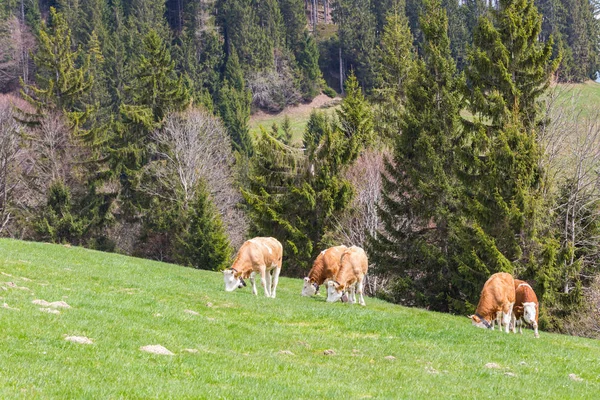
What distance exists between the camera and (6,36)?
10388 cm

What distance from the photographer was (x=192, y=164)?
57000 mm

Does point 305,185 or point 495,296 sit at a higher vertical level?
point 305,185

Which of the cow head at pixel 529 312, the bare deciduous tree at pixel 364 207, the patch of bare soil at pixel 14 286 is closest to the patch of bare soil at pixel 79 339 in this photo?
the patch of bare soil at pixel 14 286

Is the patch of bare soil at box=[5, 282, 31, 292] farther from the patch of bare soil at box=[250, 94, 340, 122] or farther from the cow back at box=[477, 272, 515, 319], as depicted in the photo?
the patch of bare soil at box=[250, 94, 340, 122]

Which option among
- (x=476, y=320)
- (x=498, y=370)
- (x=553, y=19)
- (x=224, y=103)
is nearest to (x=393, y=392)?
(x=498, y=370)

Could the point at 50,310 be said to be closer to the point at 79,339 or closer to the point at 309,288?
the point at 79,339

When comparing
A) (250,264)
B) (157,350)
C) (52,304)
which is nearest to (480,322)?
(250,264)

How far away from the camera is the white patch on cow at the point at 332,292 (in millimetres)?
21453

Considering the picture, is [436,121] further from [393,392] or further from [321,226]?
[393,392]

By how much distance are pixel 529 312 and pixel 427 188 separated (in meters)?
14.8

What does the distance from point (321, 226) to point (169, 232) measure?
1763 centimetres

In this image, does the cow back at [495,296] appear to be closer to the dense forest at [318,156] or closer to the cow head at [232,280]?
the cow head at [232,280]

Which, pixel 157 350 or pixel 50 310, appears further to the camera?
pixel 50 310

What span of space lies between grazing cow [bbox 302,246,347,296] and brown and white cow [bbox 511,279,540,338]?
5855 mm
